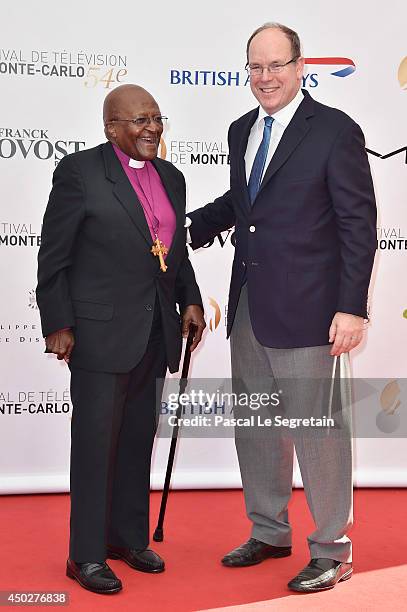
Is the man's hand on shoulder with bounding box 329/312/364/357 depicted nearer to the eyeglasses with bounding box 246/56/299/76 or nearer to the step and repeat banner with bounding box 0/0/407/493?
the eyeglasses with bounding box 246/56/299/76

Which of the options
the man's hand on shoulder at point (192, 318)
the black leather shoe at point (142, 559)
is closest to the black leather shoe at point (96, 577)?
the black leather shoe at point (142, 559)

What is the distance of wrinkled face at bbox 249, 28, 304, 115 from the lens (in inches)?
125

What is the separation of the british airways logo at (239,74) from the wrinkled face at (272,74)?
1190mm

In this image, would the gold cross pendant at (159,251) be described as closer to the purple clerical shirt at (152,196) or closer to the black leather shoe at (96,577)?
the purple clerical shirt at (152,196)

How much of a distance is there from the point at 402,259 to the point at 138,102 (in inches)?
75.1

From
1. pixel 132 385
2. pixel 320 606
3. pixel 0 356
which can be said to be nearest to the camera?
pixel 320 606

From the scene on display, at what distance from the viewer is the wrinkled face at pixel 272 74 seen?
10.5 ft

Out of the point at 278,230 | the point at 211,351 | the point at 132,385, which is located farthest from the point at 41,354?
the point at 278,230

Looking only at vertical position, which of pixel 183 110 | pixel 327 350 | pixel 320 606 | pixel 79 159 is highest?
pixel 183 110

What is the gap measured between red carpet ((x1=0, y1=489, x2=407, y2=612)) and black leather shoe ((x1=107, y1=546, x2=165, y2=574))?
2 centimetres

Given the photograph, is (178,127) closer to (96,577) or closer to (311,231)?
(311,231)

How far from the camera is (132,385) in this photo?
10.9 ft

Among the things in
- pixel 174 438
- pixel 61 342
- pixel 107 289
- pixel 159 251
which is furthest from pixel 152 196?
pixel 174 438

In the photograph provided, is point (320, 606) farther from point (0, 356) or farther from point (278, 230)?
point (0, 356)
